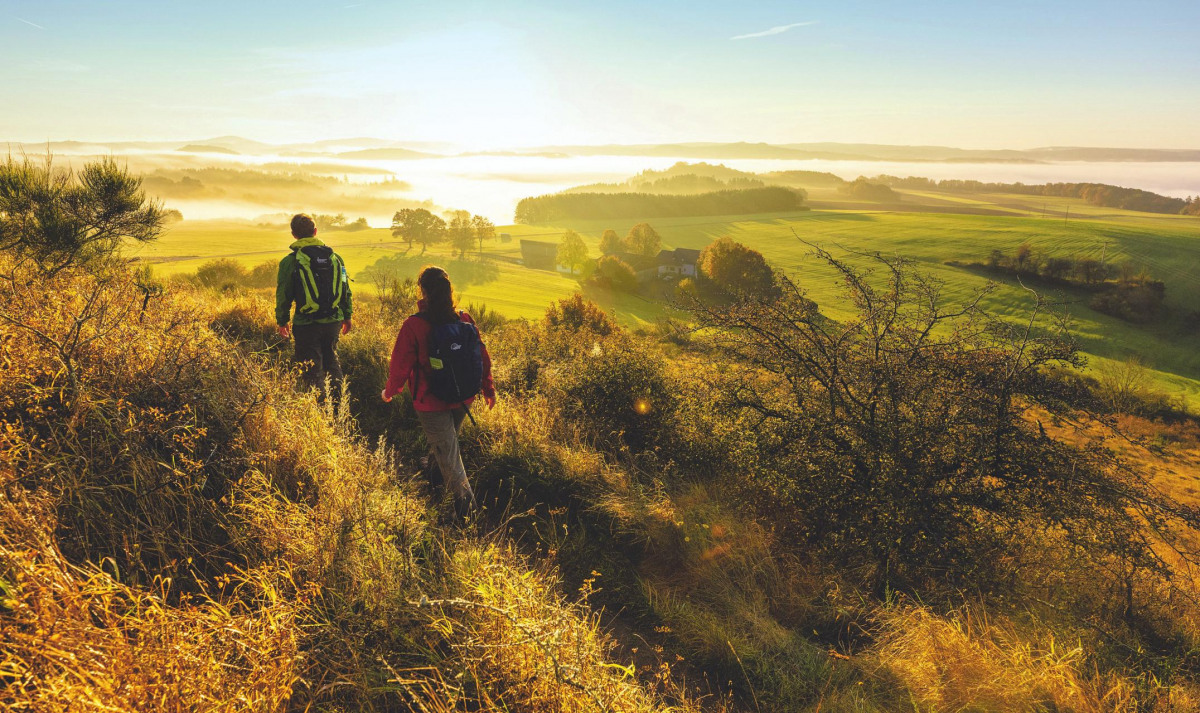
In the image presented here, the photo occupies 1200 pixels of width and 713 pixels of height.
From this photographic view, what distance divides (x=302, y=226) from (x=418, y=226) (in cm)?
7246

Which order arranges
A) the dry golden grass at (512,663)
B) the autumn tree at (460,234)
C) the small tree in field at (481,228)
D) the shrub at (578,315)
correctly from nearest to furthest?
the dry golden grass at (512,663) → the shrub at (578,315) → the autumn tree at (460,234) → the small tree in field at (481,228)

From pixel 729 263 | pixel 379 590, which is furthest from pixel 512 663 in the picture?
pixel 729 263

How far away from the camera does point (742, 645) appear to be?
11.2ft

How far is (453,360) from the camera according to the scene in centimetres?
422

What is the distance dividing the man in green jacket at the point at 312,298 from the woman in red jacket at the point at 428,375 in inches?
75.3

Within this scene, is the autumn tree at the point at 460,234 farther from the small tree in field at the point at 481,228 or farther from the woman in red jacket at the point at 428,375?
the woman in red jacket at the point at 428,375

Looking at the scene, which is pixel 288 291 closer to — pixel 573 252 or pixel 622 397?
pixel 622 397

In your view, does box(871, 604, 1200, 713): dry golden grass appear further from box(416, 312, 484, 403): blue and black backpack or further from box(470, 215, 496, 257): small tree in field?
box(470, 215, 496, 257): small tree in field

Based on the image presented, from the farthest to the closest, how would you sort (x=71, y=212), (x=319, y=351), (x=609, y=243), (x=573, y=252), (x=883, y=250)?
(x=609, y=243)
(x=883, y=250)
(x=573, y=252)
(x=71, y=212)
(x=319, y=351)

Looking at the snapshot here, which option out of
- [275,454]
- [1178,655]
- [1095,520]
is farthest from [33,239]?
[1178,655]

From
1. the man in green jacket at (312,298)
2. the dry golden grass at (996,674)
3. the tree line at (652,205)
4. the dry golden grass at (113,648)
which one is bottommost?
the dry golden grass at (996,674)

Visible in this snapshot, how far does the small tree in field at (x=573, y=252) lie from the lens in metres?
66.4

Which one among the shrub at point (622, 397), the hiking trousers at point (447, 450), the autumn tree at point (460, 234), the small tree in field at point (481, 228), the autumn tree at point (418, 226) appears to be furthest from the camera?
the small tree in field at point (481, 228)

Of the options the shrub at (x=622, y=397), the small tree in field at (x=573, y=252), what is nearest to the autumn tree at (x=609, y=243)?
the small tree in field at (x=573, y=252)
